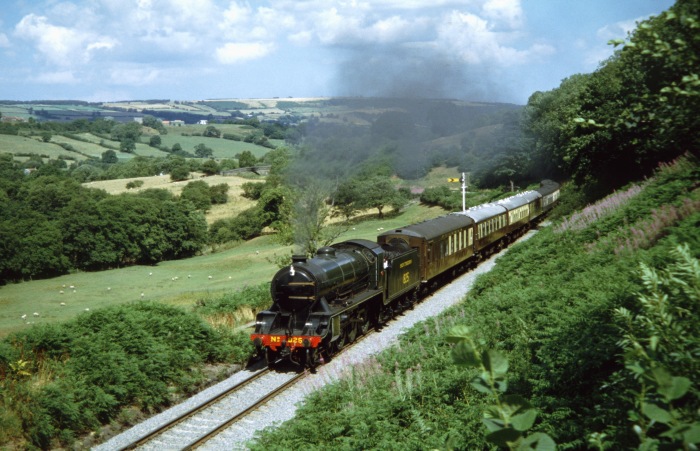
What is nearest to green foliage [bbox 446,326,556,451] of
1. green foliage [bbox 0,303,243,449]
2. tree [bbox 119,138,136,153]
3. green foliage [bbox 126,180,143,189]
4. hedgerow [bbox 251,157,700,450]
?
hedgerow [bbox 251,157,700,450]

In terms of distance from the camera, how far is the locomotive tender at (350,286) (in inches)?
669

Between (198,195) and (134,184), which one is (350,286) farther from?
(134,184)

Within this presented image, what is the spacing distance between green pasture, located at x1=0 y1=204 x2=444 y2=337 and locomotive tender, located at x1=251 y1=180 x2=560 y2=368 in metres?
14.3

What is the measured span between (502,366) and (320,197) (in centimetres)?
2527

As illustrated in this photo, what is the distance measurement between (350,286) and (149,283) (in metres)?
37.6

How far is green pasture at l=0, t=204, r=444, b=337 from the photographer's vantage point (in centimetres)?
3938

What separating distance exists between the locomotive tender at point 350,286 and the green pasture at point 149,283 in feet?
46.8

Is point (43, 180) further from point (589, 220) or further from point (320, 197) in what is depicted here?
point (589, 220)

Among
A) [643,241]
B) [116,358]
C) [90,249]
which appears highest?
[643,241]

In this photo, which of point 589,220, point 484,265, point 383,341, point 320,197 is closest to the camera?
point 383,341

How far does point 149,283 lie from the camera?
51.9 metres

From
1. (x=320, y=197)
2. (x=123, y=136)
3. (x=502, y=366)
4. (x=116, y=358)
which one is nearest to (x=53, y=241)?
(x=320, y=197)

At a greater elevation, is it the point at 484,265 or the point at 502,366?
the point at 502,366

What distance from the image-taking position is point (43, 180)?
8675cm
